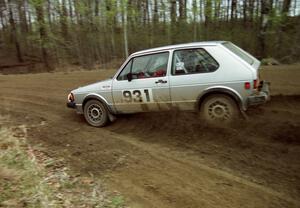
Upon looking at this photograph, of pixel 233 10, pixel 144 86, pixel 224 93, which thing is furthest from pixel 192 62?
pixel 233 10

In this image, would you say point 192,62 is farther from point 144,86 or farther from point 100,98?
point 100,98

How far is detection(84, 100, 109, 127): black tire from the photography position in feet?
26.1

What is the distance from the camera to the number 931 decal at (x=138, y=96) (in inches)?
285

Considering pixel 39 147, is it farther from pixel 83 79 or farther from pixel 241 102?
pixel 83 79

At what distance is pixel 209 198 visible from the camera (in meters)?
4.32

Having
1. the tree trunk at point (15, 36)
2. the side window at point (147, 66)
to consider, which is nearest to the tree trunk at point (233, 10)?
the side window at point (147, 66)

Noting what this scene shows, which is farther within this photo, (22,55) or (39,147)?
(22,55)

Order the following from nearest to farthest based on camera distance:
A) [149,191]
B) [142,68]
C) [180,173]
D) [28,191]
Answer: [28,191], [149,191], [180,173], [142,68]

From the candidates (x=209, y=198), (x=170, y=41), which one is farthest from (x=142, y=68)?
(x=170, y=41)

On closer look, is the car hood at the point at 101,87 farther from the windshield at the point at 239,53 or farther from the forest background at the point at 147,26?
the forest background at the point at 147,26

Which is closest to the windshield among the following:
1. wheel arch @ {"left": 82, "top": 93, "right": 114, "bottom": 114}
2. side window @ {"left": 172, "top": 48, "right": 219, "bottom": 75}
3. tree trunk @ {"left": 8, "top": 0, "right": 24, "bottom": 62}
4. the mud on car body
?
the mud on car body

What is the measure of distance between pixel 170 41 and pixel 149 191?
14.5 metres

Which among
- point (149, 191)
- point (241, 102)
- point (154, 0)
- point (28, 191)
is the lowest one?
point (149, 191)

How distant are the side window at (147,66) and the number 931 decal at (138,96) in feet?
1.03
